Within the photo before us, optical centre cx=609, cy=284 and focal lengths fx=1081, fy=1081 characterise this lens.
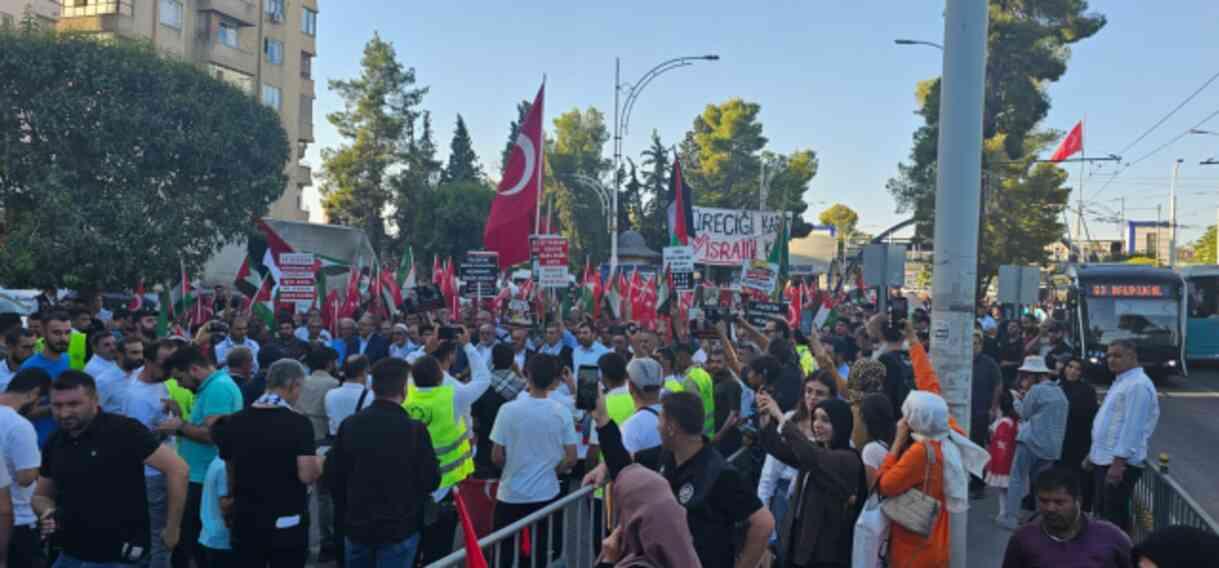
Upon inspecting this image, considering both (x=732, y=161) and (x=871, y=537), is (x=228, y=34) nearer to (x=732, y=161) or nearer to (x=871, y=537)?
(x=732, y=161)

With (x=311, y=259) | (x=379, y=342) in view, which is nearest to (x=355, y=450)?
(x=379, y=342)

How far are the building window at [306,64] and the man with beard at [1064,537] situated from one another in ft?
165

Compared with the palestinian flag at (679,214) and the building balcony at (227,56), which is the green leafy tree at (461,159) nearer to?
the building balcony at (227,56)

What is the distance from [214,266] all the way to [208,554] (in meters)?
31.8

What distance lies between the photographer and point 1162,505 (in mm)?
7922

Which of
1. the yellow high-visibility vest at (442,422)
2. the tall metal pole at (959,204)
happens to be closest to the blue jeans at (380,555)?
the yellow high-visibility vest at (442,422)

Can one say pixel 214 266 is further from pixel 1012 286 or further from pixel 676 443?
pixel 676 443

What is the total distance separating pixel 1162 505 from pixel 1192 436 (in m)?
10.2

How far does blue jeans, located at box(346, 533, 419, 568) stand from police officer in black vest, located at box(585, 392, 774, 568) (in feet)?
6.35

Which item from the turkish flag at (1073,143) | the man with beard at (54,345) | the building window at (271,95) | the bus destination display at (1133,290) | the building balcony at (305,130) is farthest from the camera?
the building balcony at (305,130)

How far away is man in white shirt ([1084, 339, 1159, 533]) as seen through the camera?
8.01m

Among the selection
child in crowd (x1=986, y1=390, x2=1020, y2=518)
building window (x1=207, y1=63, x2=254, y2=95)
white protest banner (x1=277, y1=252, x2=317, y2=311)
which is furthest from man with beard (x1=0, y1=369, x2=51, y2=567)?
building window (x1=207, y1=63, x2=254, y2=95)

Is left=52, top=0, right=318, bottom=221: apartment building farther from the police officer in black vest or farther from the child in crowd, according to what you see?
the police officer in black vest

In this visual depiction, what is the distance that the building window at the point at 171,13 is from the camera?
132 ft
